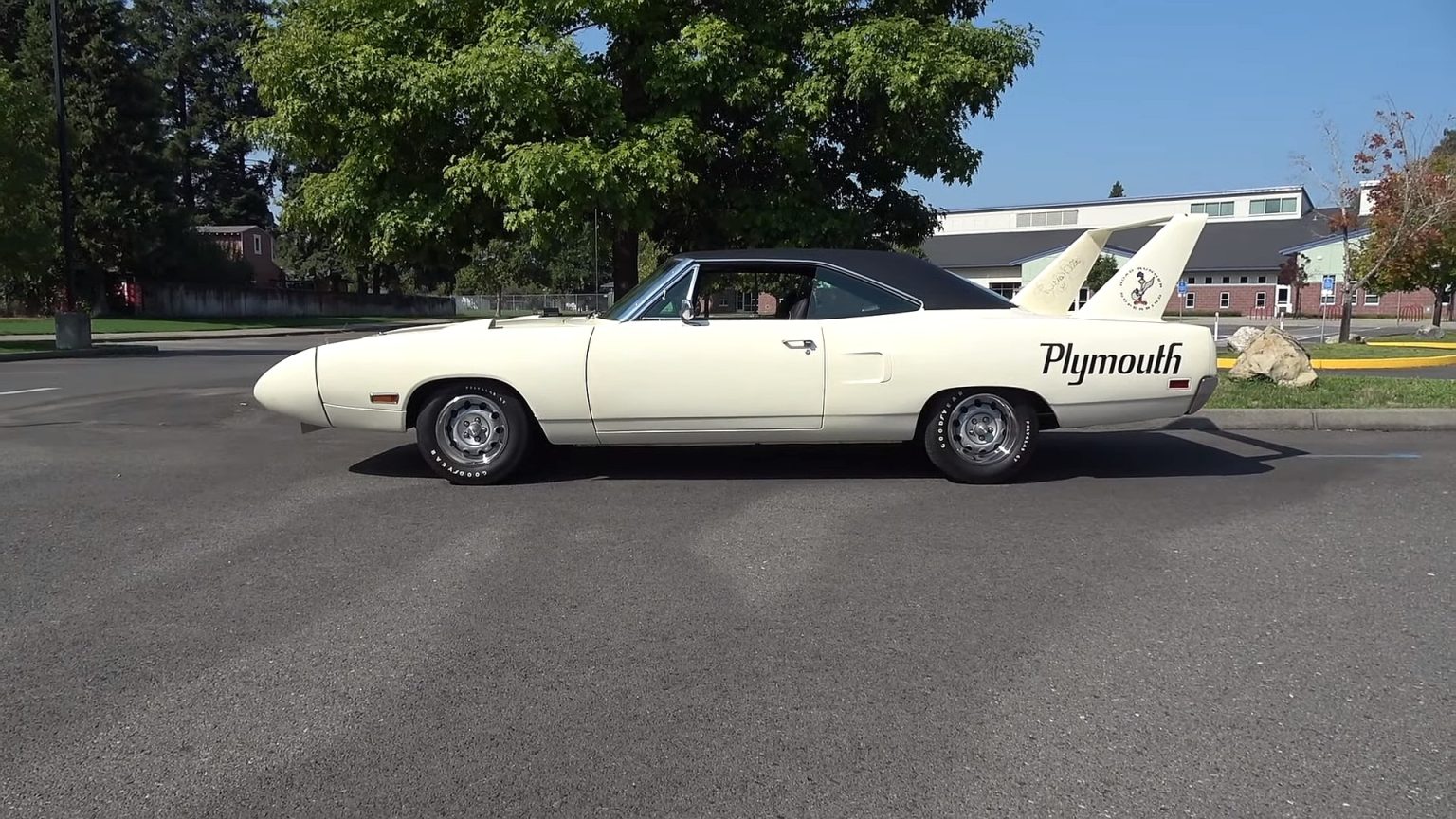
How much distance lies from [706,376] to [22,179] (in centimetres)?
1943

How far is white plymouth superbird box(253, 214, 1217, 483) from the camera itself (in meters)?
6.50

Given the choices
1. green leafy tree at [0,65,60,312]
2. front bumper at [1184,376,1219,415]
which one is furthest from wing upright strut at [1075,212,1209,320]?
green leafy tree at [0,65,60,312]

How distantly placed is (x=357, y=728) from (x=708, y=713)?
40.8 inches

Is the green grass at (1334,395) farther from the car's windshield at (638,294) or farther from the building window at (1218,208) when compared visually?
the building window at (1218,208)

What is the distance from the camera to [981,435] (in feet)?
22.1

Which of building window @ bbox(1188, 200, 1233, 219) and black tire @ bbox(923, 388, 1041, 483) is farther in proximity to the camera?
building window @ bbox(1188, 200, 1233, 219)

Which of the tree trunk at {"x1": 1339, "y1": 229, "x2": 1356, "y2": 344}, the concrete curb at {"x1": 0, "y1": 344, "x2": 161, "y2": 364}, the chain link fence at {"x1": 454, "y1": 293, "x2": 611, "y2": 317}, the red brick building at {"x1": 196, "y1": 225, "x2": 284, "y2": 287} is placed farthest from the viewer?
the red brick building at {"x1": 196, "y1": 225, "x2": 284, "y2": 287}

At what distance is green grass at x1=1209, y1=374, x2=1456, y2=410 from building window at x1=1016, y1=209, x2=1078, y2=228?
75.6 m

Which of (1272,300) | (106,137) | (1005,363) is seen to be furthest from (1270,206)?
(1005,363)

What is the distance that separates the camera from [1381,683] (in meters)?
3.50

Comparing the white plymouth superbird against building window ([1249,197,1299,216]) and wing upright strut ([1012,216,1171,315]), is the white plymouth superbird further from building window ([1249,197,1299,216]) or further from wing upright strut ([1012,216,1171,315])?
building window ([1249,197,1299,216])

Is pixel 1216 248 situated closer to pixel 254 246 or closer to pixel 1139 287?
pixel 254 246

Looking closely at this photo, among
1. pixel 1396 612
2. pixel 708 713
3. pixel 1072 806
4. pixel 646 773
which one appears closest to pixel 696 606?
pixel 708 713

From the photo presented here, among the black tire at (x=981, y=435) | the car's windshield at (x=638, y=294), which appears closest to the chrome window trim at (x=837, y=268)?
the car's windshield at (x=638, y=294)
